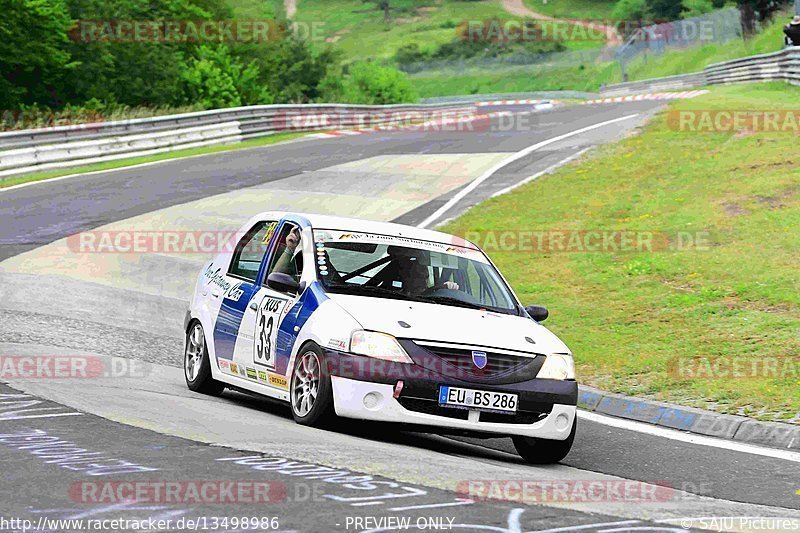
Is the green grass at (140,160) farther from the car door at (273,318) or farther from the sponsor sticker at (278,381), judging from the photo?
the sponsor sticker at (278,381)

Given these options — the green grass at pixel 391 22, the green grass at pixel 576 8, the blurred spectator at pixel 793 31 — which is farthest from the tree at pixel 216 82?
the green grass at pixel 576 8

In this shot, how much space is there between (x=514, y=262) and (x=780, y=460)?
9.34 meters

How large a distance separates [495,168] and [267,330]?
59.8 feet

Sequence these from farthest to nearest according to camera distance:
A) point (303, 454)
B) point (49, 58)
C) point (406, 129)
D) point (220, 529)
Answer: point (49, 58), point (406, 129), point (303, 454), point (220, 529)

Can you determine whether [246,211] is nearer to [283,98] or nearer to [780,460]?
[780,460]

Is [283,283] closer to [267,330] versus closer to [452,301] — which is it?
[267,330]

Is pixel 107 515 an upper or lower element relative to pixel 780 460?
upper

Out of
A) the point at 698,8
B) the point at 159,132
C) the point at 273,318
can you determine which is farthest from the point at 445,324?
the point at 698,8

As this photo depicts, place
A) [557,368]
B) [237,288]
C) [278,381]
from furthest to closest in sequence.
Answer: [237,288] → [278,381] → [557,368]

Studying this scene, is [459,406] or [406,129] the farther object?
[406,129]

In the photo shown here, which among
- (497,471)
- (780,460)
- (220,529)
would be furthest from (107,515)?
(780,460)

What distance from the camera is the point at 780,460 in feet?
29.5

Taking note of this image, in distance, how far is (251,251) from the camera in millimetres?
10727

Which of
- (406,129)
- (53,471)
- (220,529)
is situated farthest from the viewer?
(406,129)
